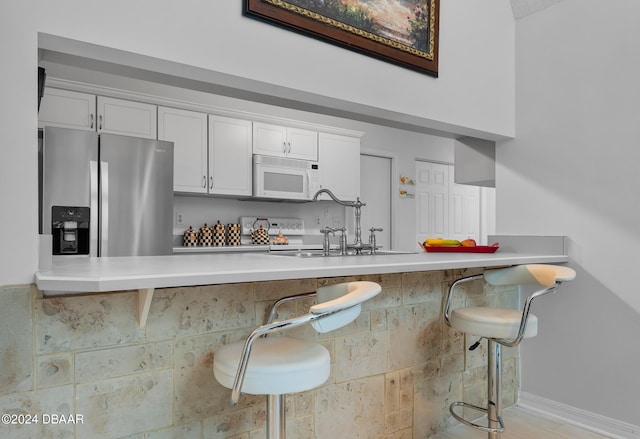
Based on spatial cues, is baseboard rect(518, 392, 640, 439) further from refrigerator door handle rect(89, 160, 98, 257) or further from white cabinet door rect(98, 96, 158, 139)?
white cabinet door rect(98, 96, 158, 139)

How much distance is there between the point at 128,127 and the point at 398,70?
Result: 2.50 metres

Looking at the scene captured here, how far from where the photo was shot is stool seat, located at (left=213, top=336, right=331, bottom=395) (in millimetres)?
1222

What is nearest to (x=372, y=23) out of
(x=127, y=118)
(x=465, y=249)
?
(x=465, y=249)

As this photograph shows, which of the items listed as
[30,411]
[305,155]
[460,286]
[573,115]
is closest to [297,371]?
[30,411]

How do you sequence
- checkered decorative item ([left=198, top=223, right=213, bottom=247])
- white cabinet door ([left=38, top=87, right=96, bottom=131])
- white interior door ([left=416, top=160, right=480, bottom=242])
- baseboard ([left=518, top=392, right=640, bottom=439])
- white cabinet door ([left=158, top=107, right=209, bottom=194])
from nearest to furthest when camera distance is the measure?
baseboard ([left=518, top=392, right=640, bottom=439]) → white cabinet door ([left=38, top=87, right=96, bottom=131]) → white cabinet door ([left=158, top=107, right=209, bottom=194]) → checkered decorative item ([left=198, top=223, right=213, bottom=247]) → white interior door ([left=416, top=160, right=480, bottom=242])

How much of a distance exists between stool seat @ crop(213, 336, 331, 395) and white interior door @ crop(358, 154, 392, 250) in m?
4.06

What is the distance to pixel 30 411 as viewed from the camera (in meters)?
1.28

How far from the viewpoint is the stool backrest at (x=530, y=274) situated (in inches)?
78.2

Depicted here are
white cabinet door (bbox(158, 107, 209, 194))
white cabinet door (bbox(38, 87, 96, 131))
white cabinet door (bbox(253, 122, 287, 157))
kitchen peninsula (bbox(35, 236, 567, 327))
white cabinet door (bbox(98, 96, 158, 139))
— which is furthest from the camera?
white cabinet door (bbox(253, 122, 287, 157))

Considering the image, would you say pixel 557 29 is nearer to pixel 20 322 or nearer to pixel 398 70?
pixel 398 70

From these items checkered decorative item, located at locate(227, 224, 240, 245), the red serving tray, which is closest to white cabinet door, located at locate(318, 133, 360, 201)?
checkered decorative item, located at locate(227, 224, 240, 245)

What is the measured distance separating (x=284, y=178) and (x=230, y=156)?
0.59m

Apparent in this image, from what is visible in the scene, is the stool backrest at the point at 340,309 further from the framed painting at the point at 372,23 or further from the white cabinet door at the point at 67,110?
the white cabinet door at the point at 67,110

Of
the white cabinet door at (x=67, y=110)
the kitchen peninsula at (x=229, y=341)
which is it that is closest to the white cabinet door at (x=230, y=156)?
the white cabinet door at (x=67, y=110)
